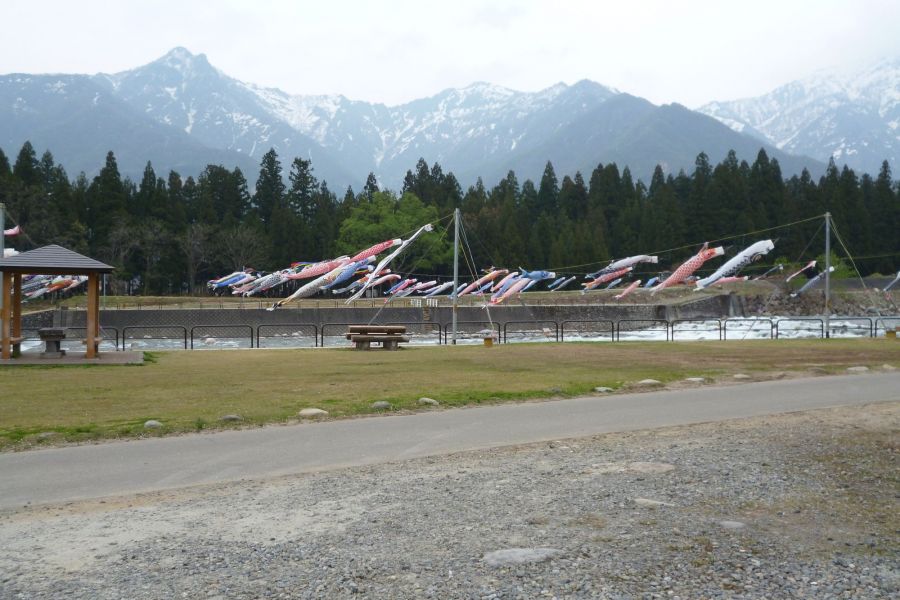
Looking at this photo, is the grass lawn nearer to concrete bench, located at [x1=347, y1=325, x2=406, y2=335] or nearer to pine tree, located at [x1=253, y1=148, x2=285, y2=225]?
concrete bench, located at [x1=347, y1=325, x2=406, y2=335]

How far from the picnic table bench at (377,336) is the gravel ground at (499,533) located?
56.8 feet

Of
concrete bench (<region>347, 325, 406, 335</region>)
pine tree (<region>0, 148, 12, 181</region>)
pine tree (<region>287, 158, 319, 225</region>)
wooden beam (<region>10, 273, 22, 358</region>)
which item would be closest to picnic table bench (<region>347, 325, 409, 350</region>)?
concrete bench (<region>347, 325, 406, 335</region>)

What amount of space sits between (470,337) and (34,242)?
44587 millimetres

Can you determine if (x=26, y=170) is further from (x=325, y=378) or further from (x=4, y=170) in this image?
(x=325, y=378)

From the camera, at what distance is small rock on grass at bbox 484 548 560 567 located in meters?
4.68

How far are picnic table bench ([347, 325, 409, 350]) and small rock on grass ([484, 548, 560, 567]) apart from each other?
20.0 meters

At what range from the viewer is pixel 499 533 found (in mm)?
5250

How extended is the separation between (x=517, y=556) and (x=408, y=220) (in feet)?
259

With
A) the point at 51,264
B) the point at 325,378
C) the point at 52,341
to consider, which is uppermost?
the point at 51,264

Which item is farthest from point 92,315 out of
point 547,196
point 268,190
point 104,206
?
point 547,196

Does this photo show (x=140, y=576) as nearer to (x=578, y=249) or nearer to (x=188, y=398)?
(x=188, y=398)

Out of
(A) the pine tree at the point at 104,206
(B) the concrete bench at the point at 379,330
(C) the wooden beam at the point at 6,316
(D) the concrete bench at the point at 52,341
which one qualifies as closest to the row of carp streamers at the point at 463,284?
(A) the pine tree at the point at 104,206

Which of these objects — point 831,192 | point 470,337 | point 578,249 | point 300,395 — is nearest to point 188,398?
point 300,395

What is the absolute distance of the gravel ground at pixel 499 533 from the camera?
4371 mm
